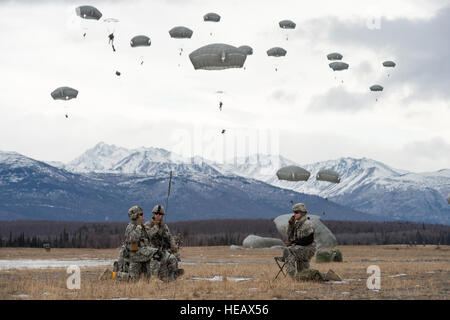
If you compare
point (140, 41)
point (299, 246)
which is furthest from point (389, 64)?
point (299, 246)

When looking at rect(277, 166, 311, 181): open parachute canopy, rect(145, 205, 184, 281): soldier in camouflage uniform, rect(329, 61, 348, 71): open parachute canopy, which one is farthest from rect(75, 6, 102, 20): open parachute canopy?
rect(145, 205, 184, 281): soldier in camouflage uniform

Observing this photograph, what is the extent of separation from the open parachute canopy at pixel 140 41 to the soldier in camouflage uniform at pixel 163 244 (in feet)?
161

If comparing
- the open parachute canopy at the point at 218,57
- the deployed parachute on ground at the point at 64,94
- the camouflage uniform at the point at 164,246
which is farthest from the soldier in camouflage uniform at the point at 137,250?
the deployed parachute on ground at the point at 64,94

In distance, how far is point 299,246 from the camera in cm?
2569

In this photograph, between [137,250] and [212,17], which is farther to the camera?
[212,17]

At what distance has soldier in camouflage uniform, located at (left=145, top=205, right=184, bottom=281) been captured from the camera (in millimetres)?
24484

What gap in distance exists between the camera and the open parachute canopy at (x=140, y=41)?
234 ft

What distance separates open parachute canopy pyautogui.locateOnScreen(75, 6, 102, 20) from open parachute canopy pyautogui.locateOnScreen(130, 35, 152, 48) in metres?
4.83

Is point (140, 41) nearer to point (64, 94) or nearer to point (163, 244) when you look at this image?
point (64, 94)

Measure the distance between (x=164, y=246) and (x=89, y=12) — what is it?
1899 inches

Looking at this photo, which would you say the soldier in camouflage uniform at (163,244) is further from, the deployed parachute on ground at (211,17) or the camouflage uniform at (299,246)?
the deployed parachute on ground at (211,17)

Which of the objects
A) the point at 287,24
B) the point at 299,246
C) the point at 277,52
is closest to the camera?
the point at 299,246
